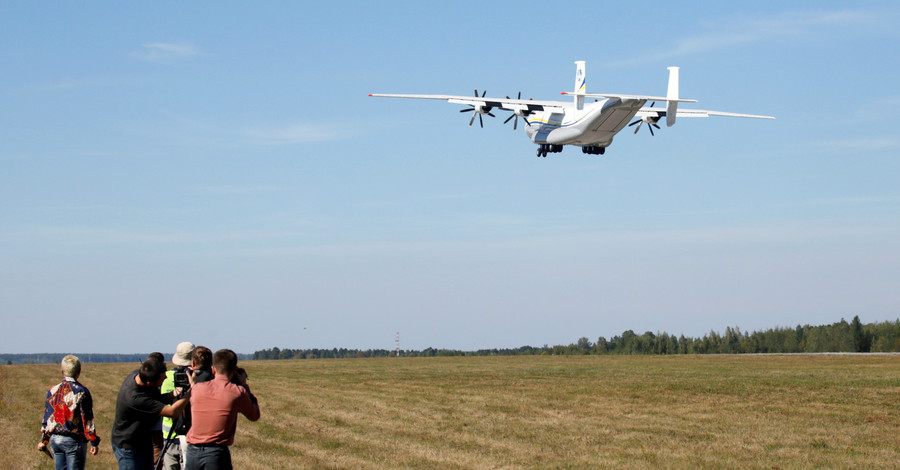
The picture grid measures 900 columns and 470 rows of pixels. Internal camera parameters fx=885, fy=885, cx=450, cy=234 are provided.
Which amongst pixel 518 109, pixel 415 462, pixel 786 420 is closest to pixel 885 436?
pixel 786 420

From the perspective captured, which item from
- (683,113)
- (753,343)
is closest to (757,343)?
(753,343)

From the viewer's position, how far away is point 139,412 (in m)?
10.9

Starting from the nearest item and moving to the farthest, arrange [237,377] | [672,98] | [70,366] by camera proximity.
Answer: [237,377] < [70,366] < [672,98]

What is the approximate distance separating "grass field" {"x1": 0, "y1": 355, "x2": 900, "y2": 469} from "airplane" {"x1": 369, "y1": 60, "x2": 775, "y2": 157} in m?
14.3

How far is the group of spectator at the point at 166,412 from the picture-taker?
9367 millimetres

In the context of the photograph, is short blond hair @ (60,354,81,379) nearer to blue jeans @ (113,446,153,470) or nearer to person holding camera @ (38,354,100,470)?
person holding camera @ (38,354,100,470)

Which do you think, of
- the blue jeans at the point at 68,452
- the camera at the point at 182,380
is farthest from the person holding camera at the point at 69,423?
the camera at the point at 182,380

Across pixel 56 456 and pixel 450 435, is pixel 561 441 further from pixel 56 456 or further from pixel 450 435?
pixel 56 456

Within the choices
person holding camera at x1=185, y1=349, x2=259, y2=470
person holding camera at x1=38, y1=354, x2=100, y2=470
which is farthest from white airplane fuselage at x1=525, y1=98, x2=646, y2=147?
person holding camera at x1=185, y1=349, x2=259, y2=470

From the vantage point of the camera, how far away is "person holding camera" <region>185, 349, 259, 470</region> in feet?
30.6

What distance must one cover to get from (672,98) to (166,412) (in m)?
40.3

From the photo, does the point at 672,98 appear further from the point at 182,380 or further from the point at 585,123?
the point at 182,380

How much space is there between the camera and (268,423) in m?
26.0

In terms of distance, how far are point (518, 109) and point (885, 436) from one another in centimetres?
3806
